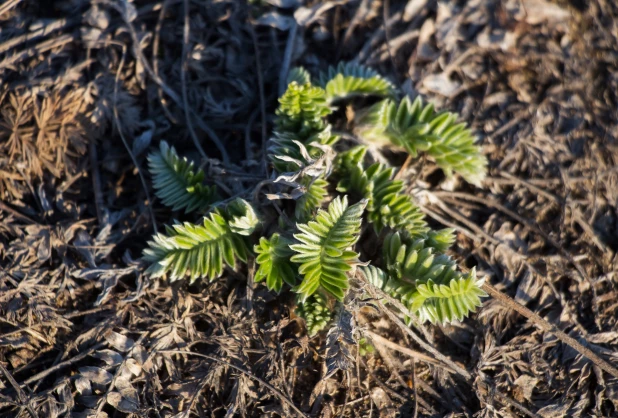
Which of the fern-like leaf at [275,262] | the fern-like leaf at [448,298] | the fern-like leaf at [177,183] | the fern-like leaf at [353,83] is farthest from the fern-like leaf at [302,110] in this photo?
the fern-like leaf at [448,298]

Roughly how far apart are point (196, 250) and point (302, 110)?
93 cm

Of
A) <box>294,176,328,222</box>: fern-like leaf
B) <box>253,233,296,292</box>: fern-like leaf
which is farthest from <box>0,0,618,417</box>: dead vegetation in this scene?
<box>294,176,328,222</box>: fern-like leaf

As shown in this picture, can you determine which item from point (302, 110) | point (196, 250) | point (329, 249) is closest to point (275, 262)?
point (329, 249)

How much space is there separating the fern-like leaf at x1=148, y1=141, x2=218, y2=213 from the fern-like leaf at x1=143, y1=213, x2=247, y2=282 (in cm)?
21

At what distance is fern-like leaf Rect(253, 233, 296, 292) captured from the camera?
2531 millimetres

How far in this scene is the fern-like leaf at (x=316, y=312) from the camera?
253cm

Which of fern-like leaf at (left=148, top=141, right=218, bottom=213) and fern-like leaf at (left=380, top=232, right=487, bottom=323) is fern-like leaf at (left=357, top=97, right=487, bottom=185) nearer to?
fern-like leaf at (left=380, top=232, right=487, bottom=323)

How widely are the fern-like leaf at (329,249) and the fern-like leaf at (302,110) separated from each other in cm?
56

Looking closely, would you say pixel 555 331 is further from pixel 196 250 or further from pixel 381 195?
pixel 196 250

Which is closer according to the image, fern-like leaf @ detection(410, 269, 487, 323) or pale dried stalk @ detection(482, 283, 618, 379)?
fern-like leaf @ detection(410, 269, 487, 323)

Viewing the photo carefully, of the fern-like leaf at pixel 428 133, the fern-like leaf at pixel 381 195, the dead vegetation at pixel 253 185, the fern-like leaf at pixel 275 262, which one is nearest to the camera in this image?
the fern-like leaf at pixel 275 262

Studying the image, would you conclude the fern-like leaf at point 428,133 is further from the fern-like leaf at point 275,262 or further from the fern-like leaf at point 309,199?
the fern-like leaf at point 275,262

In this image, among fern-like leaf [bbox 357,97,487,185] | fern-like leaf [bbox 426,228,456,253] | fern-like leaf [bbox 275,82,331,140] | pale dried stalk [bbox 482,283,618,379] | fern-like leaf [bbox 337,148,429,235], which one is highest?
fern-like leaf [bbox 275,82,331,140]

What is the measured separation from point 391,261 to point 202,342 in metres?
1.08
